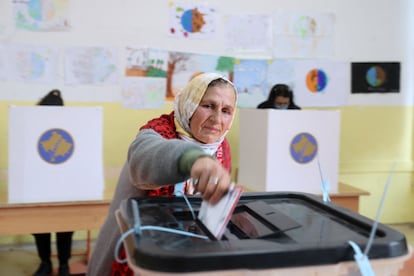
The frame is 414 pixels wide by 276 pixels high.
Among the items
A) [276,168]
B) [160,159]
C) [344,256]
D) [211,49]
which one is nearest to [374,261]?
[344,256]

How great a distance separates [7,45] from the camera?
2949mm

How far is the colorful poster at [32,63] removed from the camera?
117 inches

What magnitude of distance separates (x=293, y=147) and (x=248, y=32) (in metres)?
1.44

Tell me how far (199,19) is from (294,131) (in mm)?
1443

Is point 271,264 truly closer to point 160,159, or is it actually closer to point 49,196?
point 160,159

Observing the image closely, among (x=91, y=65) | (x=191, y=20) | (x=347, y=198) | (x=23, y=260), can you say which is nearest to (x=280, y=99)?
(x=191, y=20)

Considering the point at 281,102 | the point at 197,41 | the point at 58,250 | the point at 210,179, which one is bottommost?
the point at 58,250

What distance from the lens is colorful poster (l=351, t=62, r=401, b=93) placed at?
11.8ft

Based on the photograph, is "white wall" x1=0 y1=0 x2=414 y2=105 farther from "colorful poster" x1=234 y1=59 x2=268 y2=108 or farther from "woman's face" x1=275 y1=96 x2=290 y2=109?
"woman's face" x1=275 y1=96 x2=290 y2=109

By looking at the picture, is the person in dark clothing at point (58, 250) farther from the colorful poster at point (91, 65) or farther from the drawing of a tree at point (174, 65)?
the drawing of a tree at point (174, 65)

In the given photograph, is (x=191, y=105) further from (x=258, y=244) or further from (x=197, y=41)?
(x=197, y=41)

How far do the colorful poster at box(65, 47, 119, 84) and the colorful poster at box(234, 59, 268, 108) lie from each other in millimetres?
892

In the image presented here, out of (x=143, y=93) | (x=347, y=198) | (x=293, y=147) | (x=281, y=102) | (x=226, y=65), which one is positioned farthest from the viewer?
(x=226, y=65)

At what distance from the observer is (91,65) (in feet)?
10.2
